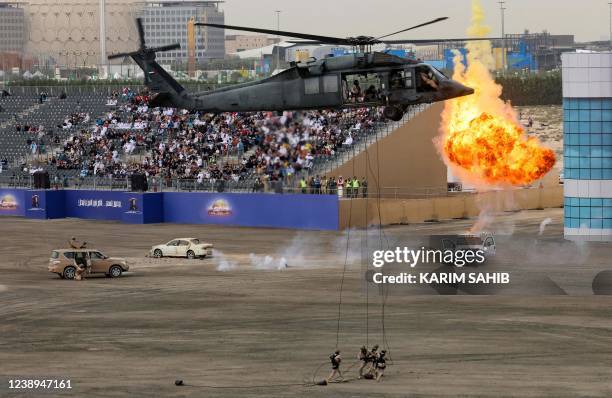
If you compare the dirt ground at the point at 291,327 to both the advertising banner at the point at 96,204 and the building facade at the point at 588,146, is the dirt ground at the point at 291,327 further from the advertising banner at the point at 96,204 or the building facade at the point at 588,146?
the advertising banner at the point at 96,204

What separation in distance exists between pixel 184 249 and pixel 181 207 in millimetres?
16015

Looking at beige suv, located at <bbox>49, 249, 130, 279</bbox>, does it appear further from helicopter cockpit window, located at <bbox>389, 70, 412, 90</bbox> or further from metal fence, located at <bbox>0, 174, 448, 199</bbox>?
helicopter cockpit window, located at <bbox>389, 70, 412, 90</bbox>

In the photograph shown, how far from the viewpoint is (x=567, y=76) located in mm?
66812

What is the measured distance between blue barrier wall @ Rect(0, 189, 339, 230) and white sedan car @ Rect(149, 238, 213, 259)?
10.6 meters

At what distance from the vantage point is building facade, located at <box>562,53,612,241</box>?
65438 mm

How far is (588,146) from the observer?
6631cm

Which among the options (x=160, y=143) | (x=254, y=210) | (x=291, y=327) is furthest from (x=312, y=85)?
(x=160, y=143)

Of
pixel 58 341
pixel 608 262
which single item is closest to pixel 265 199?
pixel 608 262

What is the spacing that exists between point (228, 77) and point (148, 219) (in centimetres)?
3720

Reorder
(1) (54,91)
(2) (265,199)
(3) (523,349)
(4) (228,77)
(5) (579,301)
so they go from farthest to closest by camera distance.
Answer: (4) (228,77) → (1) (54,91) → (2) (265,199) → (5) (579,301) → (3) (523,349)

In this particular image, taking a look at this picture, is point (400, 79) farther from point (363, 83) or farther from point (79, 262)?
point (79, 262)

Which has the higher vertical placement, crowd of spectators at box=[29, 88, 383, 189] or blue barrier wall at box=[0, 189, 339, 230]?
crowd of spectators at box=[29, 88, 383, 189]

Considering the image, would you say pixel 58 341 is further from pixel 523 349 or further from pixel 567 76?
pixel 567 76

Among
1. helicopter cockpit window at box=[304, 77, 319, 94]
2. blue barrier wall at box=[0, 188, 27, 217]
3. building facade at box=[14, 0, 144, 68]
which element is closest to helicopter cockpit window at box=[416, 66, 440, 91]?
helicopter cockpit window at box=[304, 77, 319, 94]
